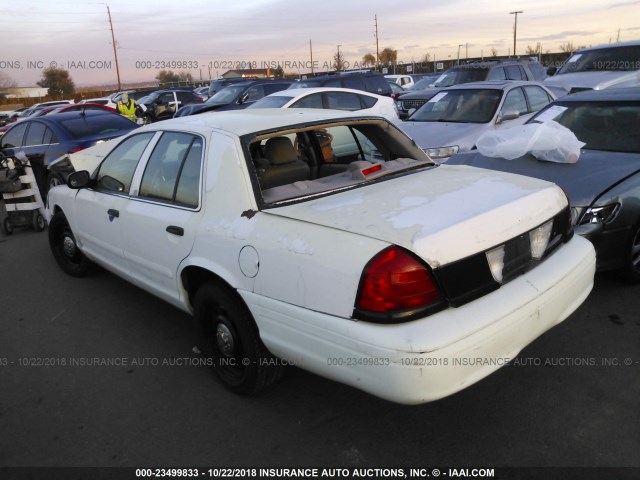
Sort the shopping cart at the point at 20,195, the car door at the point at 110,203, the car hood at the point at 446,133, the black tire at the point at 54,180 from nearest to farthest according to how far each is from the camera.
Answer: the car door at the point at 110,203 → the car hood at the point at 446,133 → the shopping cart at the point at 20,195 → the black tire at the point at 54,180

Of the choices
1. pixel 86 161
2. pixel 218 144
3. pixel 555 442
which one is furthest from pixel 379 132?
pixel 86 161

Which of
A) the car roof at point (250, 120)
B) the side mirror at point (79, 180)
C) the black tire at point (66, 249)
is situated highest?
the car roof at point (250, 120)

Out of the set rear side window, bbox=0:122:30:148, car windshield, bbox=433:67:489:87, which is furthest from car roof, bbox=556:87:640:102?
rear side window, bbox=0:122:30:148

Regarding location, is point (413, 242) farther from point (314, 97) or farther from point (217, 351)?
point (314, 97)

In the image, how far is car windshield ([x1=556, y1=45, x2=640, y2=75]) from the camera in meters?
10.7

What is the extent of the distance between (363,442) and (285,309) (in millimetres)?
826

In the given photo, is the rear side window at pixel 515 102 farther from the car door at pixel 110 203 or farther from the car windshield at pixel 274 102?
the car door at pixel 110 203

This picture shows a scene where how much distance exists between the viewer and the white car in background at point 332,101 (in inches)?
369

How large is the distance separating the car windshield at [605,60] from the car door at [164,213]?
34.9ft

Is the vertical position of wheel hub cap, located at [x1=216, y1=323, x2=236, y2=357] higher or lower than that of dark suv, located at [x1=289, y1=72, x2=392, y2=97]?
lower

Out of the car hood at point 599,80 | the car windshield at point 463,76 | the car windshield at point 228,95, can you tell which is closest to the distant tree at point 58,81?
the car windshield at point 228,95

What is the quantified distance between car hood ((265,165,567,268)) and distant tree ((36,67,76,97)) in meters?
71.4

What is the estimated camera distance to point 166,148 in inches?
140

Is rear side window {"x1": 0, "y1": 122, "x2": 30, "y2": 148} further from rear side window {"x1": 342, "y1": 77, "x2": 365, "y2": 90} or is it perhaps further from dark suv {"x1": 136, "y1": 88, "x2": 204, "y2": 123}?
dark suv {"x1": 136, "y1": 88, "x2": 204, "y2": 123}
